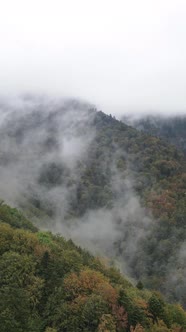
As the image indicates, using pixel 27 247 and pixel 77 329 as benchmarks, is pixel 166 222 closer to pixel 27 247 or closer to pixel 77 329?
pixel 27 247

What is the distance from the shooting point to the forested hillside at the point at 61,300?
6082 centimetres

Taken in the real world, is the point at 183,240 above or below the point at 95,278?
above

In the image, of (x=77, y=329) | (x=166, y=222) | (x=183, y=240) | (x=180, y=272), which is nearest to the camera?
(x=77, y=329)

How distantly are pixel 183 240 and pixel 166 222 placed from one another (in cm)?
1368

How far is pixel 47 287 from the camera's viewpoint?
7131 cm

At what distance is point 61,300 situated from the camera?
67.9 meters

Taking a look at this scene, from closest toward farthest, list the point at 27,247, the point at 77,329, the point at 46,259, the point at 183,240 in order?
the point at 77,329 < the point at 46,259 < the point at 27,247 < the point at 183,240

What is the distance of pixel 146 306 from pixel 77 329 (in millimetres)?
12367

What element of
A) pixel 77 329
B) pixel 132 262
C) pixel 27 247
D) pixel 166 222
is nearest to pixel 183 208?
pixel 166 222

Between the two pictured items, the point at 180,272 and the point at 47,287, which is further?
the point at 180,272

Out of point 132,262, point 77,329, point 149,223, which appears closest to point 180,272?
point 132,262

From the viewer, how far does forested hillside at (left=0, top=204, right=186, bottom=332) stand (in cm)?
6082

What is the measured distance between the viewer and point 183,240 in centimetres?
17962

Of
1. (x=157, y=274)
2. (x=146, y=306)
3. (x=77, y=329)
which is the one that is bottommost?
(x=77, y=329)
